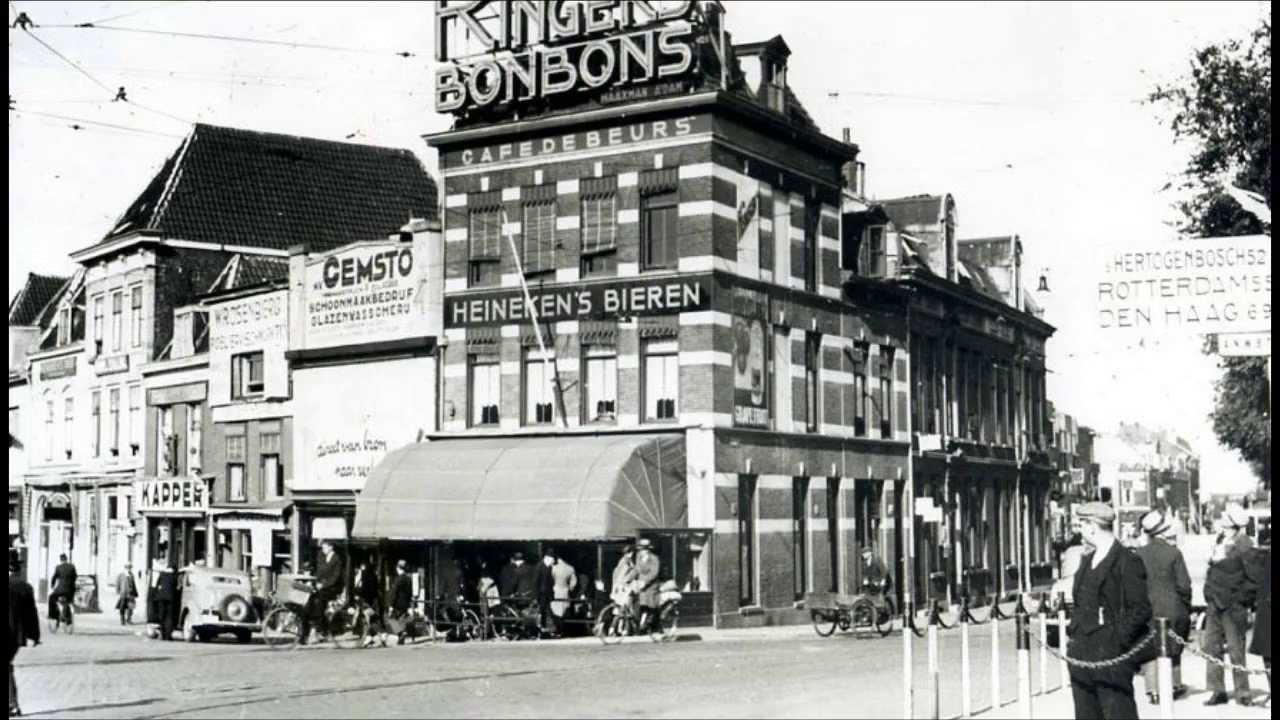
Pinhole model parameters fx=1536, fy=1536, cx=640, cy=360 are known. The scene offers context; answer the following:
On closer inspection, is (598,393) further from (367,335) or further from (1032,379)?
(1032,379)

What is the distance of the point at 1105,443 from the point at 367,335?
88181 mm

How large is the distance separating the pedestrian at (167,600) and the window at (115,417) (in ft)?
50.9

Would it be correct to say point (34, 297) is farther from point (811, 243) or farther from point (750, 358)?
point (750, 358)

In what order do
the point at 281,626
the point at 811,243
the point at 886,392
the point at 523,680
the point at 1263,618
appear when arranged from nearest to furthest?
the point at 1263,618, the point at 523,680, the point at 281,626, the point at 811,243, the point at 886,392

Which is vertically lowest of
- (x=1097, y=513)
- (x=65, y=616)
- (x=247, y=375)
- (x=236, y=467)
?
(x=65, y=616)

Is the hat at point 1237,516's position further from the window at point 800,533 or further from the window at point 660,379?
the window at point 800,533

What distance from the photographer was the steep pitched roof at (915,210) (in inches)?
1718

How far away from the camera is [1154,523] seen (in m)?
15.5

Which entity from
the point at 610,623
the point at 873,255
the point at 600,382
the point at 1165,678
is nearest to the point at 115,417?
the point at 600,382

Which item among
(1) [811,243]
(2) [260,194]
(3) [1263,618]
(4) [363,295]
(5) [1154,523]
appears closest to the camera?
(3) [1263,618]

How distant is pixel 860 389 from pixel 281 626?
15651mm

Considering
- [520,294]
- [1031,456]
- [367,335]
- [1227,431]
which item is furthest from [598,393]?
[1031,456]

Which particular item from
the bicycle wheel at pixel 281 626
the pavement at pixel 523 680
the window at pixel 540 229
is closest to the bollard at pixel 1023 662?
the pavement at pixel 523 680

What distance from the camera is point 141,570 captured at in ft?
140
